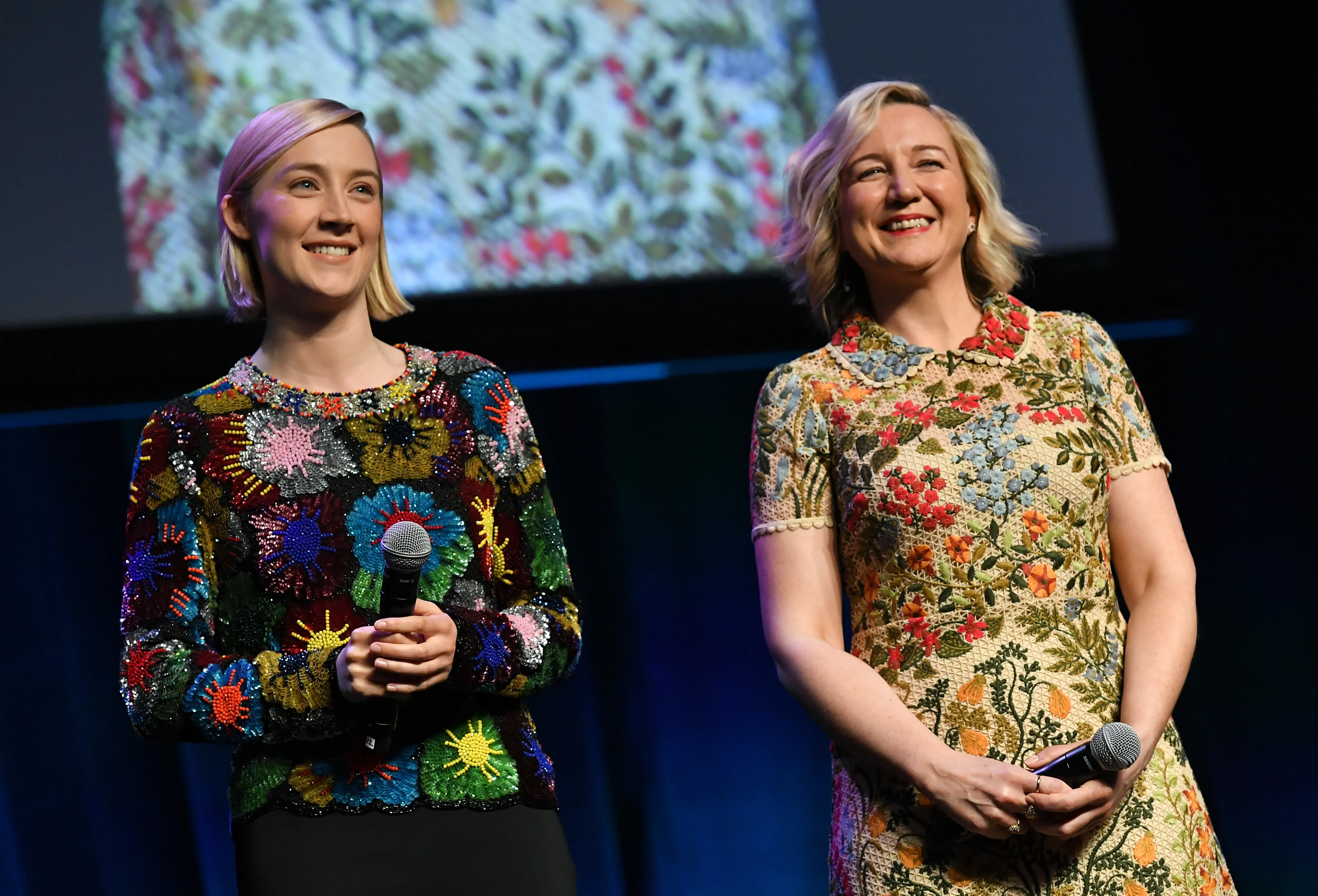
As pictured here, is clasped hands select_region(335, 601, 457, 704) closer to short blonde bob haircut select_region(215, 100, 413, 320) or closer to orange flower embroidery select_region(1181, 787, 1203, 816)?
short blonde bob haircut select_region(215, 100, 413, 320)

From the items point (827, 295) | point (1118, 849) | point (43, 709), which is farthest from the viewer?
point (43, 709)

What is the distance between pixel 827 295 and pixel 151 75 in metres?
1.50

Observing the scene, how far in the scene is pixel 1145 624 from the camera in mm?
1872

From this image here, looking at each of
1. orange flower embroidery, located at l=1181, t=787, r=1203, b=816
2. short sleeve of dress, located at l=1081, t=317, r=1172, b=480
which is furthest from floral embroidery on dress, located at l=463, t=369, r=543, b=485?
orange flower embroidery, located at l=1181, t=787, r=1203, b=816

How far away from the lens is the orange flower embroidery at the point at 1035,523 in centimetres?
187

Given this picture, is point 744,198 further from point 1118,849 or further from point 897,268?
point 1118,849

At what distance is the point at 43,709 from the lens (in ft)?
9.11

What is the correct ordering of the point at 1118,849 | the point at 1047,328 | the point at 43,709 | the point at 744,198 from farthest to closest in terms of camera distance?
the point at 744,198
the point at 43,709
the point at 1047,328
the point at 1118,849

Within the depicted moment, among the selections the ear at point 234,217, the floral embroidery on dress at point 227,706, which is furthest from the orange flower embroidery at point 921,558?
the ear at point 234,217

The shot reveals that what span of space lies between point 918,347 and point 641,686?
135 cm

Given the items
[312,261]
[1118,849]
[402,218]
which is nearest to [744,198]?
→ [402,218]

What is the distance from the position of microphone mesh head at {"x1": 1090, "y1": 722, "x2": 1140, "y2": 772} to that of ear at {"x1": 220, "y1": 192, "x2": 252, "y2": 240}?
1.21 meters

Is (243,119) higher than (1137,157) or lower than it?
higher

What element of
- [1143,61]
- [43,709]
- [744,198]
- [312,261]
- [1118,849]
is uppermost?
[1143,61]
